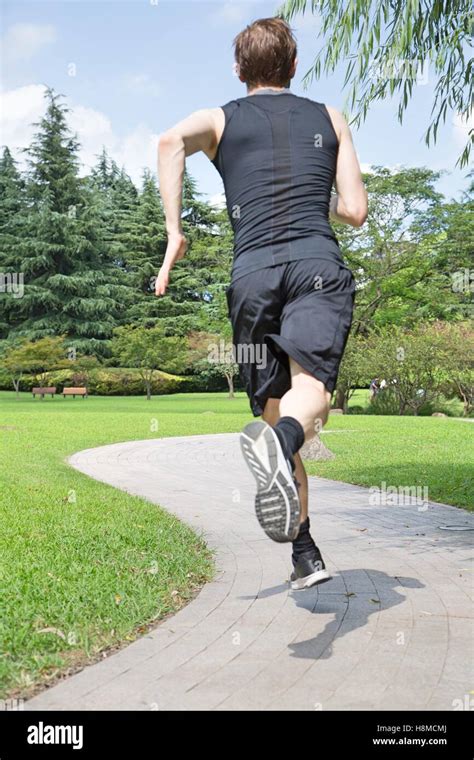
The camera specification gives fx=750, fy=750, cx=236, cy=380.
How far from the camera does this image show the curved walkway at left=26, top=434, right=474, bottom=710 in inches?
94.2

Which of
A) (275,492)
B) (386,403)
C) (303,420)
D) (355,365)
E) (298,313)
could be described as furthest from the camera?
(386,403)

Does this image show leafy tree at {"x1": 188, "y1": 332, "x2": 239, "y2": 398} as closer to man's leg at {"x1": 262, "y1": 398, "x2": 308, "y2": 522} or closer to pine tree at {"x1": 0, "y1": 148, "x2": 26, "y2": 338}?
pine tree at {"x1": 0, "y1": 148, "x2": 26, "y2": 338}

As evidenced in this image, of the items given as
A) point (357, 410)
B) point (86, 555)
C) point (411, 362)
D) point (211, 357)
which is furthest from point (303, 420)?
point (211, 357)

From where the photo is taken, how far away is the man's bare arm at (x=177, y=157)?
9.38 ft

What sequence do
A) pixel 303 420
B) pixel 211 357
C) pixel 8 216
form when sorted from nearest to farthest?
pixel 303 420 → pixel 211 357 → pixel 8 216

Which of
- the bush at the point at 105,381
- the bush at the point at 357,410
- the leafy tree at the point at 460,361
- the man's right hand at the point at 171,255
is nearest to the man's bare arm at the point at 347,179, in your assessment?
the man's right hand at the point at 171,255

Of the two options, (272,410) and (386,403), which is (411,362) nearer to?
(386,403)

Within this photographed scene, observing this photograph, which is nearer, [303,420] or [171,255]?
[303,420]

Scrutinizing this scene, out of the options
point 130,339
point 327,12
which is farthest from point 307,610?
point 130,339

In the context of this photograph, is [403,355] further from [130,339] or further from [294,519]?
[294,519]

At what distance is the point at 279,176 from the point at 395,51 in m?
2.72

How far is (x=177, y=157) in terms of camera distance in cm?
287

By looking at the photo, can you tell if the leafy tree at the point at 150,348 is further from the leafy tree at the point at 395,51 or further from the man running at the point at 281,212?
the man running at the point at 281,212

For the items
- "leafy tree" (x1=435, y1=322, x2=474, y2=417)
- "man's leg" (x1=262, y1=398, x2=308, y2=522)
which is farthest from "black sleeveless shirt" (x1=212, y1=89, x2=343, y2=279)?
"leafy tree" (x1=435, y1=322, x2=474, y2=417)
